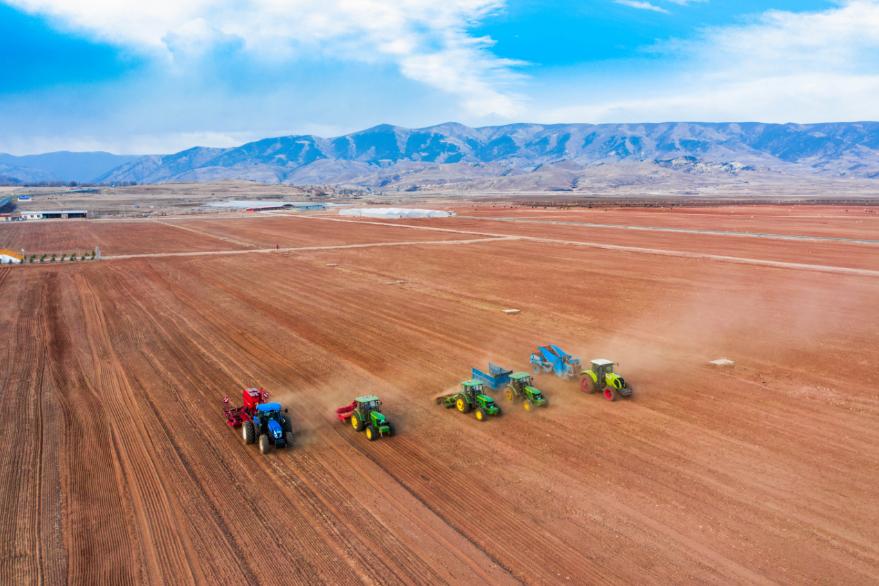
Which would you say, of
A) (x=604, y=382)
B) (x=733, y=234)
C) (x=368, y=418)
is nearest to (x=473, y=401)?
(x=368, y=418)

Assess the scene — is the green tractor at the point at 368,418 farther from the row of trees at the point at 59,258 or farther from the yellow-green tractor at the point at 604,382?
the row of trees at the point at 59,258

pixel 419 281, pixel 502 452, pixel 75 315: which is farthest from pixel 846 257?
pixel 75 315

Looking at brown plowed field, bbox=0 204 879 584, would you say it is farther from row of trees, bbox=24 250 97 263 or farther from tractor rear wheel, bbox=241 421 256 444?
row of trees, bbox=24 250 97 263

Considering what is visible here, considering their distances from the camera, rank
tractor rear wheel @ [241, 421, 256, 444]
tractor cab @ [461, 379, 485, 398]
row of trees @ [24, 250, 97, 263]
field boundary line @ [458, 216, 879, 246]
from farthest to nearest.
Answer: field boundary line @ [458, 216, 879, 246], row of trees @ [24, 250, 97, 263], tractor cab @ [461, 379, 485, 398], tractor rear wheel @ [241, 421, 256, 444]

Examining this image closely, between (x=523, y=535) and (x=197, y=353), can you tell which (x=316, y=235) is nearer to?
(x=197, y=353)

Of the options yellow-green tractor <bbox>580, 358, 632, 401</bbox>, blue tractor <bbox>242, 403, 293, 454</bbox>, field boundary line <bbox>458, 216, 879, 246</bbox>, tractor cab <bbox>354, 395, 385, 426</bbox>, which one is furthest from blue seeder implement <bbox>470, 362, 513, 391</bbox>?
field boundary line <bbox>458, 216, 879, 246</bbox>

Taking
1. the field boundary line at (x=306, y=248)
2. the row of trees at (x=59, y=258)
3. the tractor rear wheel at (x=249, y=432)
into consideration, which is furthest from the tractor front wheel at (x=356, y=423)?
the row of trees at (x=59, y=258)
